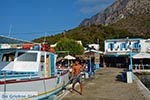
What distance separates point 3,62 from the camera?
1472cm

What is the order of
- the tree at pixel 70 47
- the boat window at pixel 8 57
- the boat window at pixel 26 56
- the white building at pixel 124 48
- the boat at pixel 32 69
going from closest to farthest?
1. the boat at pixel 32 69
2. the boat window at pixel 26 56
3. the boat window at pixel 8 57
4. the white building at pixel 124 48
5. the tree at pixel 70 47

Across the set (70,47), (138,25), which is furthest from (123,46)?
(138,25)

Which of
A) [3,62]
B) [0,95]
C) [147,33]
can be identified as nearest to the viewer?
[0,95]

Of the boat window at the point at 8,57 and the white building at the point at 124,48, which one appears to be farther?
the white building at the point at 124,48

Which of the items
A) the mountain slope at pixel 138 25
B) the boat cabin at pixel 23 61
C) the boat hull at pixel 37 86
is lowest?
the boat hull at pixel 37 86

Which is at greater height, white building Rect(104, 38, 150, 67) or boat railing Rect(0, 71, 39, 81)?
white building Rect(104, 38, 150, 67)

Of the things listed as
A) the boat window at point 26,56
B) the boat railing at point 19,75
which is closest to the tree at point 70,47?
the boat window at point 26,56

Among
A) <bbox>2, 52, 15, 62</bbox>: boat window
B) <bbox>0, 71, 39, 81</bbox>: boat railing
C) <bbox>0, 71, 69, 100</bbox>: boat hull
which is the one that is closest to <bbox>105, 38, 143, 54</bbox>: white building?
<bbox>0, 71, 69, 100</bbox>: boat hull

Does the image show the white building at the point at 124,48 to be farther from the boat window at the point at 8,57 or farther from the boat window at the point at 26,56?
the boat window at the point at 8,57

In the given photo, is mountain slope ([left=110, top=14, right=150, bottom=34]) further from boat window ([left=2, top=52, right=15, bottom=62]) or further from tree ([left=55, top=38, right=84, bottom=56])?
boat window ([left=2, top=52, right=15, bottom=62])

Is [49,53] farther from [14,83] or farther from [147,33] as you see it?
[147,33]

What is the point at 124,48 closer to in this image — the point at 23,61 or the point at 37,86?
the point at 23,61

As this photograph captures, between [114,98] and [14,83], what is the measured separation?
4722mm

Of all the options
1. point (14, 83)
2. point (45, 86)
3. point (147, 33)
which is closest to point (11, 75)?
point (45, 86)
